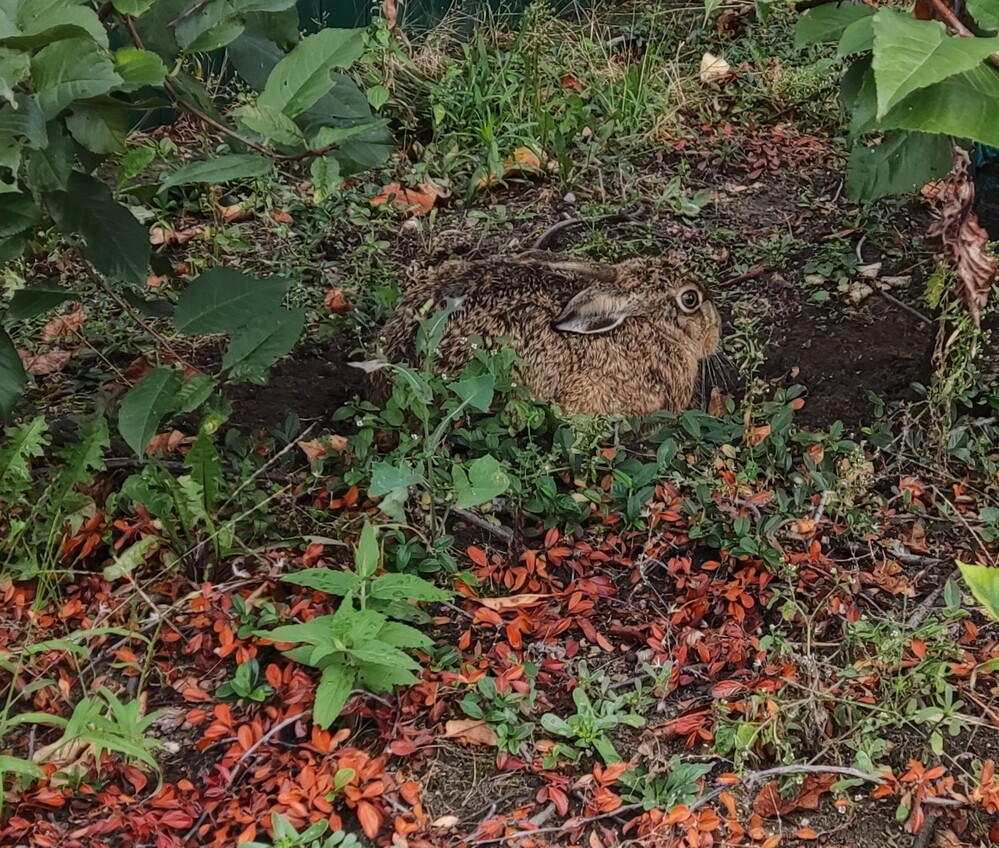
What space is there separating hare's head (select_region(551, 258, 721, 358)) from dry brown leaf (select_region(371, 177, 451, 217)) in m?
1.29

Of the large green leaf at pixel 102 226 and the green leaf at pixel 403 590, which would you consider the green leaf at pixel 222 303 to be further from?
the green leaf at pixel 403 590

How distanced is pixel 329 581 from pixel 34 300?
113cm

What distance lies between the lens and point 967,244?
2691 millimetres

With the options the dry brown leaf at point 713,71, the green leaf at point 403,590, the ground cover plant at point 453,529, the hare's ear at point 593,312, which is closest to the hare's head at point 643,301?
the hare's ear at point 593,312

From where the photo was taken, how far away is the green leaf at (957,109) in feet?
5.47

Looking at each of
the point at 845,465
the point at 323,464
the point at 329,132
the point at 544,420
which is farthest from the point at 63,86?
the point at 845,465

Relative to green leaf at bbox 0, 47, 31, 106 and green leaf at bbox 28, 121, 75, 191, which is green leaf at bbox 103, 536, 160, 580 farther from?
green leaf at bbox 0, 47, 31, 106

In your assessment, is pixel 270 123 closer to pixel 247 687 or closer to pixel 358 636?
pixel 358 636

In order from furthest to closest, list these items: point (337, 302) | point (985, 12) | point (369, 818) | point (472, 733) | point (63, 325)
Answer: point (337, 302) < point (63, 325) < point (472, 733) < point (369, 818) < point (985, 12)

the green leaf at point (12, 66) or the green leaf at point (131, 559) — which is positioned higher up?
the green leaf at point (12, 66)

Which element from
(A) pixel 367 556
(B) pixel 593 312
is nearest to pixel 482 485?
(A) pixel 367 556

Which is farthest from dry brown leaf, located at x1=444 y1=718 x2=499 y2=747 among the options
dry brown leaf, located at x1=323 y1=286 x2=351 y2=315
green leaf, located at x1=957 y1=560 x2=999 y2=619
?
dry brown leaf, located at x1=323 y1=286 x2=351 y2=315

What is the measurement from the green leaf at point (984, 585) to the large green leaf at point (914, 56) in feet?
2.61

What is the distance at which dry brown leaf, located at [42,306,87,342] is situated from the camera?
11.9 feet
